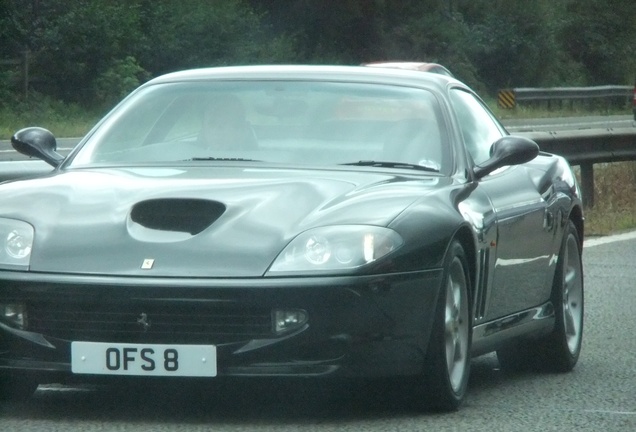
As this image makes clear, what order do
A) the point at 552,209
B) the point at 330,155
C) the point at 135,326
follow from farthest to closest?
the point at 552,209 → the point at 330,155 → the point at 135,326

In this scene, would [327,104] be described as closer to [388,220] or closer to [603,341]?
[388,220]

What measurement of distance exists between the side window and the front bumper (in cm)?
157

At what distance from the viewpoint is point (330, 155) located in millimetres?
6406

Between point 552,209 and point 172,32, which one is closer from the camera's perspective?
point 552,209

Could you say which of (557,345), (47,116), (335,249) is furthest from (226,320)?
(47,116)

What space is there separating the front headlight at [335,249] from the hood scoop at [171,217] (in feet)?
1.02

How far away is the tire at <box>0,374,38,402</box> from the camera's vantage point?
18.6ft

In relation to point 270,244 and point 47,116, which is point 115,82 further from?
point 270,244

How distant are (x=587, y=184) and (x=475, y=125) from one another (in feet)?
29.4

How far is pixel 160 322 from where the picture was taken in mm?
5348

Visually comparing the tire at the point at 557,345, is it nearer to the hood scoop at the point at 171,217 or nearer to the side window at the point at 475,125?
the side window at the point at 475,125

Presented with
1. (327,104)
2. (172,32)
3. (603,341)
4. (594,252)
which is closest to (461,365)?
(327,104)

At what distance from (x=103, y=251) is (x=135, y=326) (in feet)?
0.86

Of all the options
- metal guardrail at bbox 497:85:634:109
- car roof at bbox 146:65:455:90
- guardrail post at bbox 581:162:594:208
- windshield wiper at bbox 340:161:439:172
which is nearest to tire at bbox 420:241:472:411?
windshield wiper at bbox 340:161:439:172
